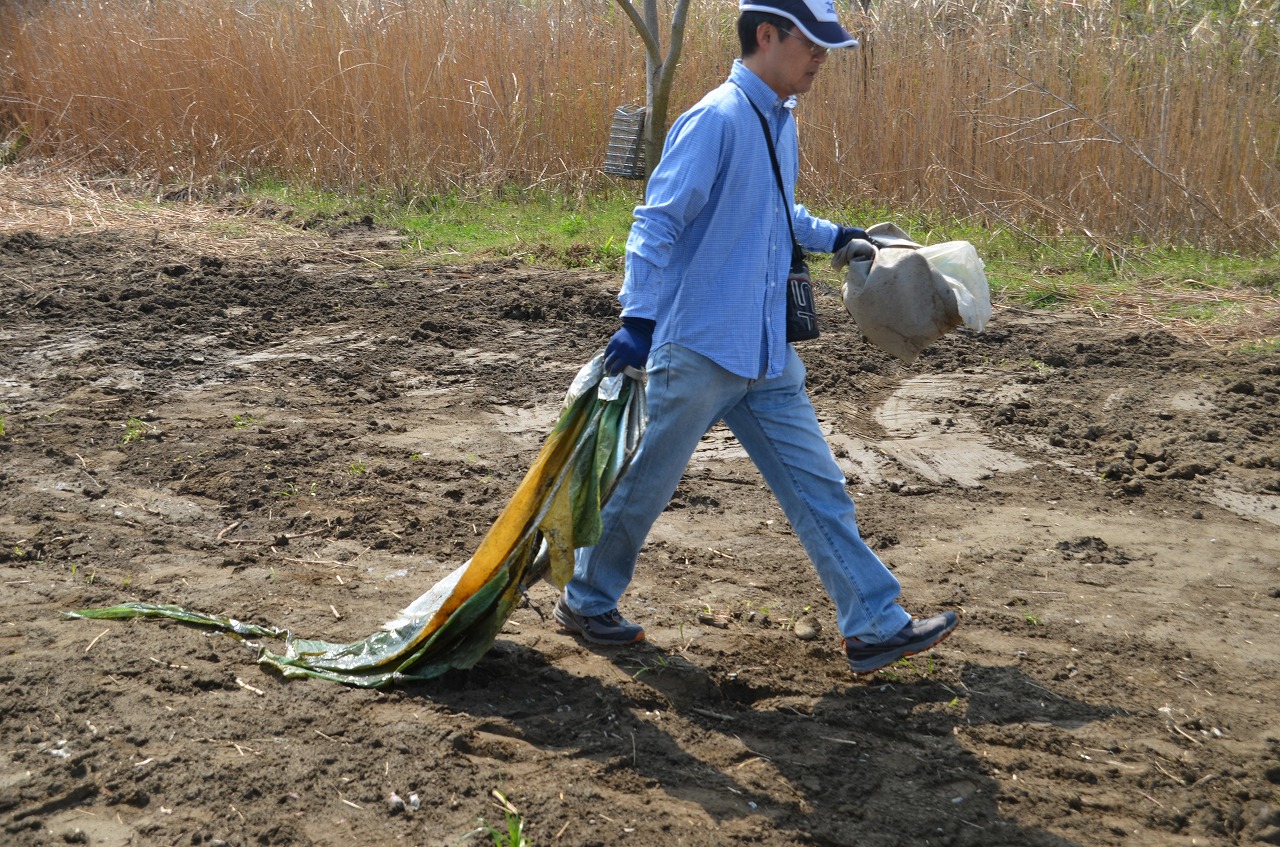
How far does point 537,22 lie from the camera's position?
11820mm

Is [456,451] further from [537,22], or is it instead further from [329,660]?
[537,22]

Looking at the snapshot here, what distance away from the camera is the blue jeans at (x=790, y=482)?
3.35 metres

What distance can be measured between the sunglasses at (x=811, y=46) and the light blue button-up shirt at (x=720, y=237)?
0.51 ft

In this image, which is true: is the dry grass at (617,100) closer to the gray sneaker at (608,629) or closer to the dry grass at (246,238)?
the dry grass at (246,238)

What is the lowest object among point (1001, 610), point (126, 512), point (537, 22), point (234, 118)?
point (1001, 610)

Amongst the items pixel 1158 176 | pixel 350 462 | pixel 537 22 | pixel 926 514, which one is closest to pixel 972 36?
pixel 1158 176

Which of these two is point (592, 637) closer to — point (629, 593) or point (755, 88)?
point (629, 593)

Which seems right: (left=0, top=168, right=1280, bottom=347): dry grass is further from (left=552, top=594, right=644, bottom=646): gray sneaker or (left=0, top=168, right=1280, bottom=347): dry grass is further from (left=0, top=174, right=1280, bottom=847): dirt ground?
(left=552, top=594, right=644, bottom=646): gray sneaker

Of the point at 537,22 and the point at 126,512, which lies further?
the point at 537,22

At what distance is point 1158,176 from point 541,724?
7566 mm

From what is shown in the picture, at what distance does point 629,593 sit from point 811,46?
78.0 inches

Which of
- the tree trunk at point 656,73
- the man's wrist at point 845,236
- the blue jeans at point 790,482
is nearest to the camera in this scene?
the blue jeans at point 790,482

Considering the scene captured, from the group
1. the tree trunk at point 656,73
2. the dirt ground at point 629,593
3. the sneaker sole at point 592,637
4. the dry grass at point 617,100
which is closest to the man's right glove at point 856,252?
the dirt ground at point 629,593

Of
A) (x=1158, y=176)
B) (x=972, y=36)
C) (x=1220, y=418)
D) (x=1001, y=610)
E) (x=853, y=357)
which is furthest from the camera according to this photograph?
(x=972, y=36)
